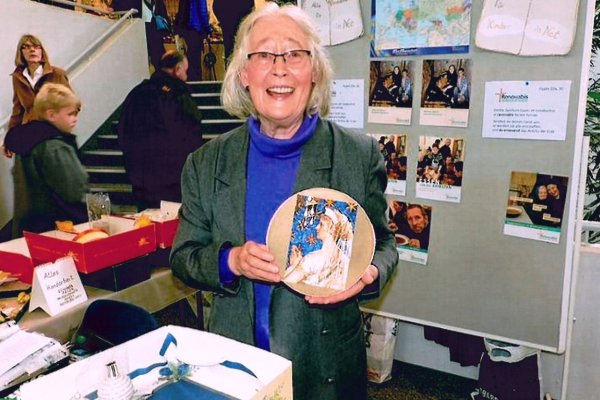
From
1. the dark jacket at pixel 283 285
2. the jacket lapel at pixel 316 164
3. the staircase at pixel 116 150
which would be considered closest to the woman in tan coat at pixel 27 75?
the staircase at pixel 116 150

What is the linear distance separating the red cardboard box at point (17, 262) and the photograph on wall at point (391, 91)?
1493 millimetres

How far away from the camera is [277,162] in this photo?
3.86 ft

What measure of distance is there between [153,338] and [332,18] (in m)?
1.65

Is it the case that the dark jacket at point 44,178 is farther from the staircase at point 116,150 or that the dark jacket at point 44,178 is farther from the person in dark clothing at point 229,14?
the person in dark clothing at point 229,14

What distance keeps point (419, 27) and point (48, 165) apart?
5.17ft

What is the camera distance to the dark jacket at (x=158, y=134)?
7.32 ft

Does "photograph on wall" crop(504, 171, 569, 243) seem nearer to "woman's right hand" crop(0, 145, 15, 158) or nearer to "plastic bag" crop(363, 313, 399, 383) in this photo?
"plastic bag" crop(363, 313, 399, 383)

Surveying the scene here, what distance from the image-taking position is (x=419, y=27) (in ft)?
5.95

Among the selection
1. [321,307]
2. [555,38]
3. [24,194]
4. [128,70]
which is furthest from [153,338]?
[128,70]

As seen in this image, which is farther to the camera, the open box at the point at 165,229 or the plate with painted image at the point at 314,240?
the open box at the point at 165,229

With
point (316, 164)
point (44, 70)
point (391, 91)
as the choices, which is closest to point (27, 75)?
point (44, 70)

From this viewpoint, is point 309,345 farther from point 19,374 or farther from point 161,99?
point 161,99

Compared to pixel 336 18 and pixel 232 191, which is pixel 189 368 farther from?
pixel 336 18

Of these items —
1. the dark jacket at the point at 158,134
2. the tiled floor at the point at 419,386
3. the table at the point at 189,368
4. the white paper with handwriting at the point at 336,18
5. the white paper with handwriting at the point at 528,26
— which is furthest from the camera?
the tiled floor at the point at 419,386
